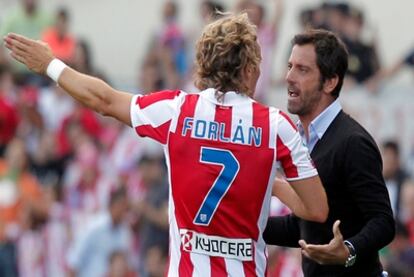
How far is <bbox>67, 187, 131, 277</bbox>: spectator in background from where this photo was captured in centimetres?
1571

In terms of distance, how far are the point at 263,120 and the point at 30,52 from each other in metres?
1.21

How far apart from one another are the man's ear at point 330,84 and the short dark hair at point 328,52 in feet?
0.04

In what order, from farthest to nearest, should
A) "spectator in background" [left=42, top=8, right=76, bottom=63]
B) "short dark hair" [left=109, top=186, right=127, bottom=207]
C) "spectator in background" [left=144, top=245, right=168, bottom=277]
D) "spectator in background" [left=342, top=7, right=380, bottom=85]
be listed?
1. "spectator in background" [left=42, top=8, right=76, bottom=63]
2. "spectator in background" [left=342, top=7, right=380, bottom=85]
3. "short dark hair" [left=109, top=186, right=127, bottom=207]
4. "spectator in background" [left=144, top=245, right=168, bottom=277]

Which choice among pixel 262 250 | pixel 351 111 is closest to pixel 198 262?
pixel 262 250

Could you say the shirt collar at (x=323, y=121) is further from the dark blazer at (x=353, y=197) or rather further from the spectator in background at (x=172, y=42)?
the spectator in background at (x=172, y=42)

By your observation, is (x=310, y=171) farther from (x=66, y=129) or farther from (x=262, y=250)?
(x=66, y=129)

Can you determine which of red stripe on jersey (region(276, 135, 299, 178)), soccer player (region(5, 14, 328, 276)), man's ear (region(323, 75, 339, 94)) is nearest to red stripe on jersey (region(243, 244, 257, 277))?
soccer player (region(5, 14, 328, 276))

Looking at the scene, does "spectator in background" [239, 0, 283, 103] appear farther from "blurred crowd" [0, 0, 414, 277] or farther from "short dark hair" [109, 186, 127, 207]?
"short dark hair" [109, 186, 127, 207]

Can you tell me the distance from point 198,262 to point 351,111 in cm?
775

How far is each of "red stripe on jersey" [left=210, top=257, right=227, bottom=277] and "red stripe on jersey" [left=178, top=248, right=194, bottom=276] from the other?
0.10 meters

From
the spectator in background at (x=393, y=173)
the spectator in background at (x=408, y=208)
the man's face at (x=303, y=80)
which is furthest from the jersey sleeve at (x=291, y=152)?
the spectator in background at (x=393, y=173)

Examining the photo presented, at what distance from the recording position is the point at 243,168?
7.62 metres

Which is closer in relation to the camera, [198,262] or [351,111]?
[198,262]

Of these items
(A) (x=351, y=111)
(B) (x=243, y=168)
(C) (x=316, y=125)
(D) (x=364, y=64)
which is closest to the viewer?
(B) (x=243, y=168)
